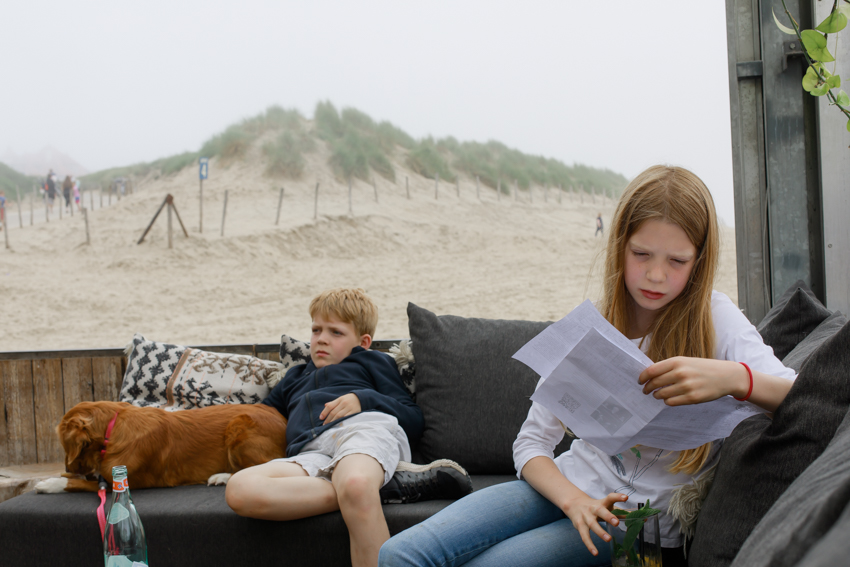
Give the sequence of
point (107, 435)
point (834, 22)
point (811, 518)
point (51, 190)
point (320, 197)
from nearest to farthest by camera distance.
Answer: point (811, 518) → point (834, 22) → point (107, 435) → point (320, 197) → point (51, 190)

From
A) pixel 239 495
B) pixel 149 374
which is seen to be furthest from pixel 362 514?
pixel 149 374

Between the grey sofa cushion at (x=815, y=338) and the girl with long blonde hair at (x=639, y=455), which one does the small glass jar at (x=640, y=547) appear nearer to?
the girl with long blonde hair at (x=639, y=455)

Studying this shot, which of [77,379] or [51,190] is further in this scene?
[51,190]

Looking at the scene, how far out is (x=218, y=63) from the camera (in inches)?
875

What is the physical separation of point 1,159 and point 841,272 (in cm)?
2092

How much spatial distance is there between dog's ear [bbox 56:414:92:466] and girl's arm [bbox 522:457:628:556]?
122 centimetres

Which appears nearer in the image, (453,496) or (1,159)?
(453,496)

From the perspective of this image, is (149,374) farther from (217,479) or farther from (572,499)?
(572,499)

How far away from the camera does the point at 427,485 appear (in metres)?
1.58

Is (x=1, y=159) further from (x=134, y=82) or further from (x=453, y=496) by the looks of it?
(x=453, y=496)

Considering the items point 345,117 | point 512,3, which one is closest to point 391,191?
point 345,117

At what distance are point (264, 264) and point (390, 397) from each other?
11.1 meters

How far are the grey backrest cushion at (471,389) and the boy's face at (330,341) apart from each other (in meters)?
0.23

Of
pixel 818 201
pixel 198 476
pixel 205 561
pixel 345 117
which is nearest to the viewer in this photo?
pixel 205 561
